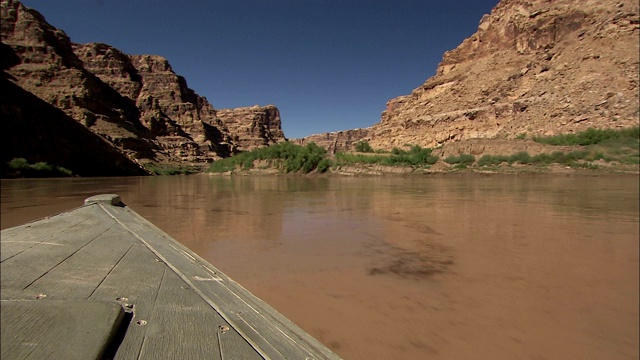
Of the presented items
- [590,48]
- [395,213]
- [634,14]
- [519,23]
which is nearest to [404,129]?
[519,23]

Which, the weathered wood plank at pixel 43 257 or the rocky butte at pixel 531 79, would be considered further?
the rocky butte at pixel 531 79

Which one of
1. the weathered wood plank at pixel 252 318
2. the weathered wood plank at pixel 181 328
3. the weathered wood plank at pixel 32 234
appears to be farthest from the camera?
the weathered wood plank at pixel 32 234

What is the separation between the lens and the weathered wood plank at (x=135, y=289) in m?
1.06

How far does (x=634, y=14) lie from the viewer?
36.8 meters

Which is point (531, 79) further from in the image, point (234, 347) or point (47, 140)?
point (47, 140)

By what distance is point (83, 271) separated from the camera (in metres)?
1.72

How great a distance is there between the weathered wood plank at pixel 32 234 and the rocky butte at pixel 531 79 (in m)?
38.0

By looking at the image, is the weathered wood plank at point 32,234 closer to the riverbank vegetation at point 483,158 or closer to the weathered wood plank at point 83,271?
the weathered wood plank at point 83,271

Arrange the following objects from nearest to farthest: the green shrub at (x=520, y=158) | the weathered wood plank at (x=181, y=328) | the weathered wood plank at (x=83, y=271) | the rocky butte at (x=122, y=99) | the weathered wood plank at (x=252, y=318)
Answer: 1. the weathered wood plank at (x=181, y=328)
2. the weathered wood plank at (x=252, y=318)
3. the weathered wood plank at (x=83, y=271)
4. the green shrub at (x=520, y=158)
5. the rocky butte at (x=122, y=99)

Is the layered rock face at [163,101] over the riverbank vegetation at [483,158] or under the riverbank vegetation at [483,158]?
over

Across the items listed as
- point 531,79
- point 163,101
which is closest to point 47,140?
point 531,79

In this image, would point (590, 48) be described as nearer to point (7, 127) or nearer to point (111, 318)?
point (111, 318)

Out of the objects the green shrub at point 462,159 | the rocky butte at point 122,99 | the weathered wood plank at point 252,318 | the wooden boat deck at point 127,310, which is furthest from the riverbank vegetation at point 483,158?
the wooden boat deck at point 127,310

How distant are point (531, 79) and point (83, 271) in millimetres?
54680
